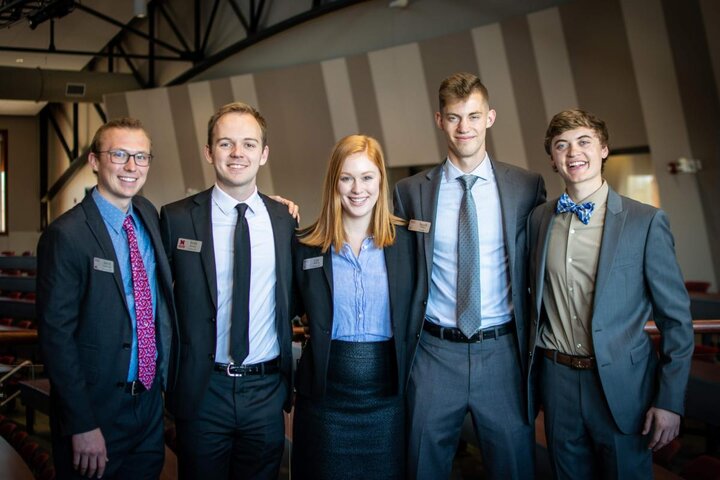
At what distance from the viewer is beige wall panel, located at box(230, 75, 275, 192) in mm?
12352

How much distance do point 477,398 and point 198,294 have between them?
1.14m

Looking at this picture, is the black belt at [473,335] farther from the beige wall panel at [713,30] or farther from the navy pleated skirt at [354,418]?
→ the beige wall panel at [713,30]

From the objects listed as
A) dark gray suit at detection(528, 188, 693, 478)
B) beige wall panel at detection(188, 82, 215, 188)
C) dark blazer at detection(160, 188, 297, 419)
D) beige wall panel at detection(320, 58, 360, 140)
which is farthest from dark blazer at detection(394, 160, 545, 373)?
beige wall panel at detection(188, 82, 215, 188)

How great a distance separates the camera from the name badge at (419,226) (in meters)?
2.62

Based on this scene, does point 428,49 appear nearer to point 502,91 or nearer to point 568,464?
point 502,91

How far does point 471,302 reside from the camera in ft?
8.22

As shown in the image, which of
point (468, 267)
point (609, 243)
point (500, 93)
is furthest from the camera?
point (500, 93)

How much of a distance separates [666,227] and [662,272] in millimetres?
165

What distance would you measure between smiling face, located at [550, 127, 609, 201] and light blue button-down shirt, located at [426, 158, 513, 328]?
0.32m

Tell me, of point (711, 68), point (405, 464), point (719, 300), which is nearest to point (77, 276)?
point (405, 464)

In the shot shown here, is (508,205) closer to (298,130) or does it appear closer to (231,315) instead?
(231,315)

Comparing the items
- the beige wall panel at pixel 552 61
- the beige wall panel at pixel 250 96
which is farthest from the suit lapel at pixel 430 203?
the beige wall panel at pixel 250 96

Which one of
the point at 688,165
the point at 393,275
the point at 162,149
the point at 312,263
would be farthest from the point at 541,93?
the point at 162,149

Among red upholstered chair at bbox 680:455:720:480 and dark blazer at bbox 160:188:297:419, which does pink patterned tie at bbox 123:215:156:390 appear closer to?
dark blazer at bbox 160:188:297:419
